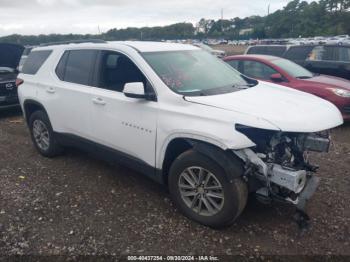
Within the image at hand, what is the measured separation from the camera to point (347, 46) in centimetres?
916

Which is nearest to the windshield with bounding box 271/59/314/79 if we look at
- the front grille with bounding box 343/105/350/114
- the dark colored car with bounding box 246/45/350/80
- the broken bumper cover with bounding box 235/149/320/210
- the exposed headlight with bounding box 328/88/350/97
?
the exposed headlight with bounding box 328/88/350/97

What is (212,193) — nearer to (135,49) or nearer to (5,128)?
(135,49)

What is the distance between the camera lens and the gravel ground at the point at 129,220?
127 inches

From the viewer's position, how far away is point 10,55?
28.8 feet

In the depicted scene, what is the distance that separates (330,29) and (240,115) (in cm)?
6091

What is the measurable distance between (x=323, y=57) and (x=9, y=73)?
27.8 feet

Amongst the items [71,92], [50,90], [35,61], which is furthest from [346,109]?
[35,61]

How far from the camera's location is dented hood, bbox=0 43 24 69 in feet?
27.9

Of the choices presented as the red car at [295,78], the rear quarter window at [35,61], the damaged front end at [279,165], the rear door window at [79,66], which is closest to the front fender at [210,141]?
the damaged front end at [279,165]

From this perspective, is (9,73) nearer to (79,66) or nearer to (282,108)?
(79,66)

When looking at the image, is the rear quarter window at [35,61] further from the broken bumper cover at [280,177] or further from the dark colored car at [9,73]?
the broken bumper cover at [280,177]

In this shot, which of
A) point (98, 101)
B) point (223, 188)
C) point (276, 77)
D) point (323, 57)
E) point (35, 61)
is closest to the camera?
point (223, 188)

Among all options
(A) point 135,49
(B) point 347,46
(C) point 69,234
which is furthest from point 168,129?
(B) point 347,46

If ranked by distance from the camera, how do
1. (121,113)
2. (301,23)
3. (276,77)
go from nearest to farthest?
(121,113) < (276,77) < (301,23)
